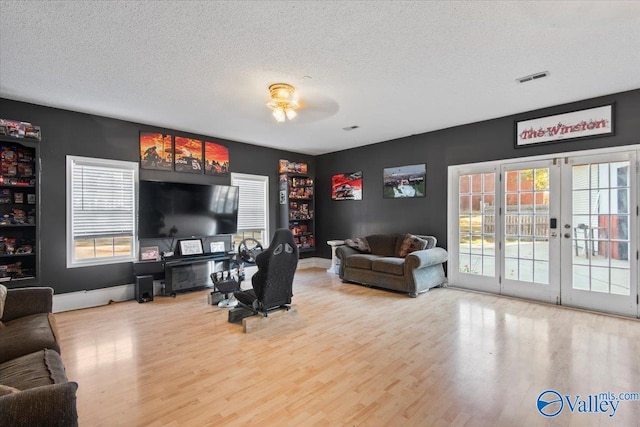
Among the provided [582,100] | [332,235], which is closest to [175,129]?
[332,235]

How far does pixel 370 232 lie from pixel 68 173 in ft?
17.3

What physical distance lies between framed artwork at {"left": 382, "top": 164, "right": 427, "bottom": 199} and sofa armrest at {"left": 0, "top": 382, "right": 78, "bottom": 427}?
5524 mm

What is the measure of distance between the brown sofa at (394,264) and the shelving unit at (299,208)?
1520 millimetres

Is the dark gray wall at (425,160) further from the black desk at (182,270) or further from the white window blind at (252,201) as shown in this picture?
the black desk at (182,270)

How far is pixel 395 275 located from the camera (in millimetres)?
5004

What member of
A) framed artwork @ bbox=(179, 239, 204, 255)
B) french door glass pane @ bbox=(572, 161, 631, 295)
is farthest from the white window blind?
french door glass pane @ bbox=(572, 161, 631, 295)

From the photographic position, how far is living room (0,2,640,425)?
2180 millimetres

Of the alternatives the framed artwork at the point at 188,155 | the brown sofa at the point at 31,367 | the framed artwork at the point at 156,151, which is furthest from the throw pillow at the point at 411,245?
the brown sofa at the point at 31,367

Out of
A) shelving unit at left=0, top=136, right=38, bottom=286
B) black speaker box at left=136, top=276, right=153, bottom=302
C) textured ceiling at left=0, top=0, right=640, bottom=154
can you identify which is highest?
textured ceiling at left=0, top=0, right=640, bottom=154

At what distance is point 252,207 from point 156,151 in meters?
2.08

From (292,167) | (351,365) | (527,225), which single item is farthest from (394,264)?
(292,167)

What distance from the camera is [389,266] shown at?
505 centimetres

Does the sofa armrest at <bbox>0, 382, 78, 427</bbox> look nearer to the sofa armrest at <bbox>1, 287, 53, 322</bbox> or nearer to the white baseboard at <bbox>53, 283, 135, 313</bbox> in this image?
the sofa armrest at <bbox>1, 287, 53, 322</bbox>

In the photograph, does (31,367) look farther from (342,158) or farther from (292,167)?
(342,158)
